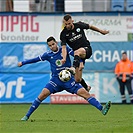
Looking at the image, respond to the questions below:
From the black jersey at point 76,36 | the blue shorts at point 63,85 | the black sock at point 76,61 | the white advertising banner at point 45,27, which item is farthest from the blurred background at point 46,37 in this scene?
the black sock at point 76,61

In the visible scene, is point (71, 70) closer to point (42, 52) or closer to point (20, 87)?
point (20, 87)

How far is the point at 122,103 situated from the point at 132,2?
492cm

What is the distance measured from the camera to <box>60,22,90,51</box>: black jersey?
15.6 m

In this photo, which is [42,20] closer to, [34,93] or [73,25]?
[34,93]

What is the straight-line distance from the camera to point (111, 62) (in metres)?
26.8

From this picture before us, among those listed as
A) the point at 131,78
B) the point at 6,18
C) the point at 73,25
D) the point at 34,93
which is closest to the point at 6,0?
the point at 6,18

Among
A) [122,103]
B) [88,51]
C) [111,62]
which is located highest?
[88,51]

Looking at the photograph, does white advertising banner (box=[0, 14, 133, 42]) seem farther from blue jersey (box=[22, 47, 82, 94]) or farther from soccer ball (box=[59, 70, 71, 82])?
soccer ball (box=[59, 70, 71, 82])

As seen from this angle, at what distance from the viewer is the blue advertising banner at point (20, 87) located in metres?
26.1

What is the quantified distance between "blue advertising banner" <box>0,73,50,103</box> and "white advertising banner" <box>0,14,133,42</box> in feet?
5.44

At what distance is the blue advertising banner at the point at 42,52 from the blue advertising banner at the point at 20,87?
1.16 ft

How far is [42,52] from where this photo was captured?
87.0 feet

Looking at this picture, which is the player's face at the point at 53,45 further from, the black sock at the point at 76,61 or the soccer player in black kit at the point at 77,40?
the black sock at the point at 76,61

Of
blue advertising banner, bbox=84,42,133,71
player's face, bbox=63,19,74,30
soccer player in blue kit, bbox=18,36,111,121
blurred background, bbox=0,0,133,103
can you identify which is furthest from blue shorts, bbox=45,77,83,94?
blue advertising banner, bbox=84,42,133,71
